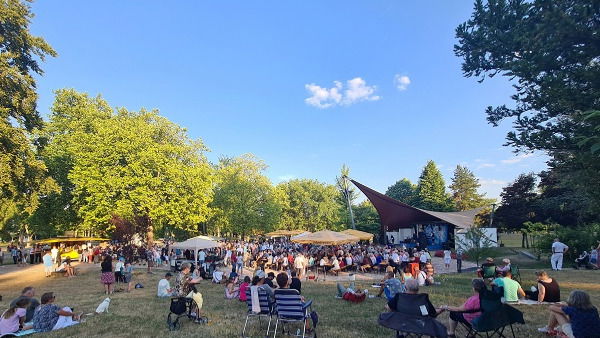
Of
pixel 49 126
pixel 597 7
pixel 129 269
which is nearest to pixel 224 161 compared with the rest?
pixel 49 126

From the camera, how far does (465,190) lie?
2435 inches

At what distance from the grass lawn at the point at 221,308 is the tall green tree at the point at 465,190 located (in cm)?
4964

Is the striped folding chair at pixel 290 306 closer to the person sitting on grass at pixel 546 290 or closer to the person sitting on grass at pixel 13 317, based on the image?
the person sitting on grass at pixel 13 317

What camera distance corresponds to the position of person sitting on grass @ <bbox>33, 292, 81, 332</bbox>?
666 cm

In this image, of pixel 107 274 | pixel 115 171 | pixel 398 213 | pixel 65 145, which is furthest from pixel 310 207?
pixel 107 274

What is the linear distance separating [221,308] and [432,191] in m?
47.5

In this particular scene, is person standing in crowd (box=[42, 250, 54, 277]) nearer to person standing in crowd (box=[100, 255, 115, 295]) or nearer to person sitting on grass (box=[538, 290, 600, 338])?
person standing in crowd (box=[100, 255, 115, 295])

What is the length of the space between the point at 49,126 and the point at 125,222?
12.9 meters

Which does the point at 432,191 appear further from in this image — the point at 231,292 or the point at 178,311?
the point at 178,311

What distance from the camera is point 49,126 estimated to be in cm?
2678

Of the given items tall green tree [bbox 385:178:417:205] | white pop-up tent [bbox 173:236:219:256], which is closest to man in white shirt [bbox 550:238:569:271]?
white pop-up tent [bbox 173:236:219:256]

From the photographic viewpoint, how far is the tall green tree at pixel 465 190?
2392 inches

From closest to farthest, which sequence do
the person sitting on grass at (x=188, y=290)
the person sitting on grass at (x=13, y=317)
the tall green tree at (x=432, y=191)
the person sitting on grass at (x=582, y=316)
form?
1. the person sitting on grass at (x=582, y=316)
2. the person sitting on grass at (x=13, y=317)
3. the person sitting on grass at (x=188, y=290)
4. the tall green tree at (x=432, y=191)

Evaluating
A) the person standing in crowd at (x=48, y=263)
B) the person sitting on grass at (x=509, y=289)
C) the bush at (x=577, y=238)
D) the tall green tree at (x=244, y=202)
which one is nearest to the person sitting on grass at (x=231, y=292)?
the person sitting on grass at (x=509, y=289)
